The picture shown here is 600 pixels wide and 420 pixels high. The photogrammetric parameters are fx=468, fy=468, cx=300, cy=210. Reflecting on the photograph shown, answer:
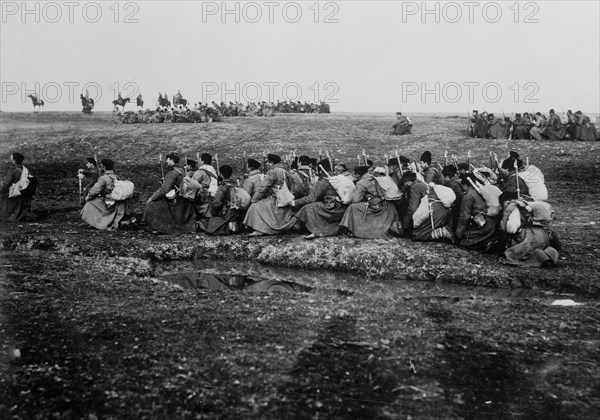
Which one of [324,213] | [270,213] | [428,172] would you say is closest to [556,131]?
[428,172]

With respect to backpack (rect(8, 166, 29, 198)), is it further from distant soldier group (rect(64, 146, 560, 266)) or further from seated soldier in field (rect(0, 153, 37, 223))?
distant soldier group (rect(64, 146, 560, 266))

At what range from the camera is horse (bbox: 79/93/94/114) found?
3484 centimetres

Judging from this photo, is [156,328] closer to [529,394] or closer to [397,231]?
[529,394]

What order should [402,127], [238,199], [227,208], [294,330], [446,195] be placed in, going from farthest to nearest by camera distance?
1. [402,127]
2. [227,208]
3. [238,199]
4. [446,195]
5. [294,330]

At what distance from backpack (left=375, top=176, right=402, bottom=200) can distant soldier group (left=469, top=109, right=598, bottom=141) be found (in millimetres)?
14065

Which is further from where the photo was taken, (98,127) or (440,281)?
(98,127)

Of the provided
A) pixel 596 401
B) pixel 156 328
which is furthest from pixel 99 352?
pixel 596 401

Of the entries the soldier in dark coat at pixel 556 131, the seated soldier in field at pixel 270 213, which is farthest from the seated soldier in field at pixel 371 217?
the soldier in dark coat at pixel 556 131

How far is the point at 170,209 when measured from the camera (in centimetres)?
1022

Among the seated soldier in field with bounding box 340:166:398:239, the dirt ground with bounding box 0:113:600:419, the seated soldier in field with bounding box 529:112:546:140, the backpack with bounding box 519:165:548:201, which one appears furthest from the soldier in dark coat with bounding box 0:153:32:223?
the seated soldier in field with bounding box 529:112:546:140

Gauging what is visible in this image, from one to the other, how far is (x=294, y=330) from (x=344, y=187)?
453cm

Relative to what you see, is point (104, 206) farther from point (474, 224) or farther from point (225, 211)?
point (474, 224)

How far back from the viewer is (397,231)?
929 centimetres

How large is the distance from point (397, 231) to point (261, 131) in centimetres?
1469
